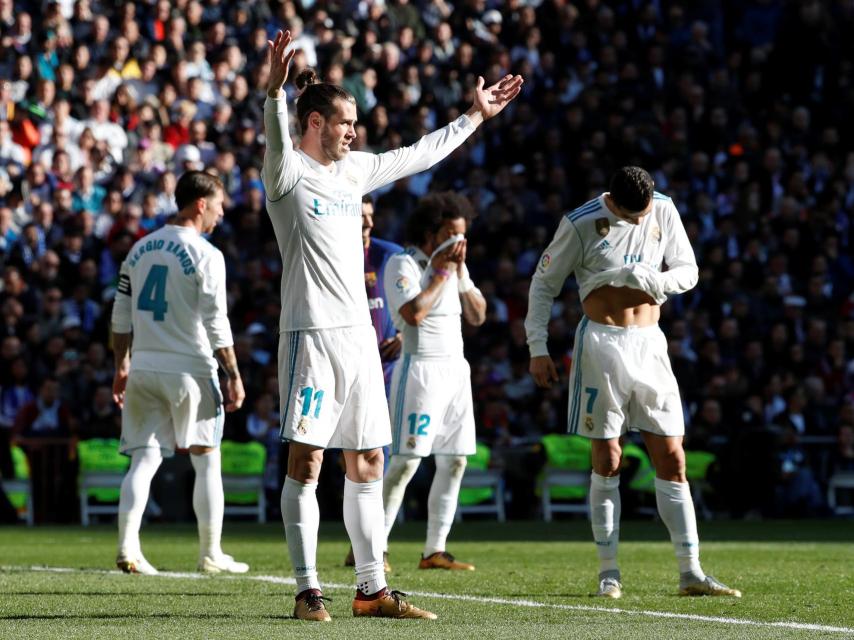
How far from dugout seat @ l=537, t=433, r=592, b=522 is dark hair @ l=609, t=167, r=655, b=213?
10.4m

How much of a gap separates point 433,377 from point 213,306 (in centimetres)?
154

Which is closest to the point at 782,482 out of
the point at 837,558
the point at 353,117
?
the point at 837,558

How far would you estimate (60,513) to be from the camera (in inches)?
722

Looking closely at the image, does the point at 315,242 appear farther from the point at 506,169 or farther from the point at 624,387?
the point at 506,169

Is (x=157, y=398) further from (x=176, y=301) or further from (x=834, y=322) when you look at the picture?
(x=834, y=322)

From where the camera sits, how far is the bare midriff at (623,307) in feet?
28.3

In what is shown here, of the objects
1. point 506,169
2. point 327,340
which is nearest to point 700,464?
point 506,169

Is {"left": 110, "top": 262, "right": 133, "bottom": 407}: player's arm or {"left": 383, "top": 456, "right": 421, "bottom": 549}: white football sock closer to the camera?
{"left": 110, "top": 262, "right": 133, "bottom": 407}: player's arm

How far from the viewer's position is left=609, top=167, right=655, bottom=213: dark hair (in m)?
8.41

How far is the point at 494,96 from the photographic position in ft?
25.4

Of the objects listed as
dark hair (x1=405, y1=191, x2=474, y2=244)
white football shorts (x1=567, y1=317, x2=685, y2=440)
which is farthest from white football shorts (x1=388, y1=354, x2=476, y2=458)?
white football shorts (x1=567, y1=317, x2=685, y2=440)

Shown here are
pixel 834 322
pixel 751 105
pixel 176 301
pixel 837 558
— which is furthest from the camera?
pixel 751 105

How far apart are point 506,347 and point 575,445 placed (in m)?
1.91

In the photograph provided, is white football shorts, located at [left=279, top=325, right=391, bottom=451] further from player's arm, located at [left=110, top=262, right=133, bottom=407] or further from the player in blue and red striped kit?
the player in blue and red striped kit
